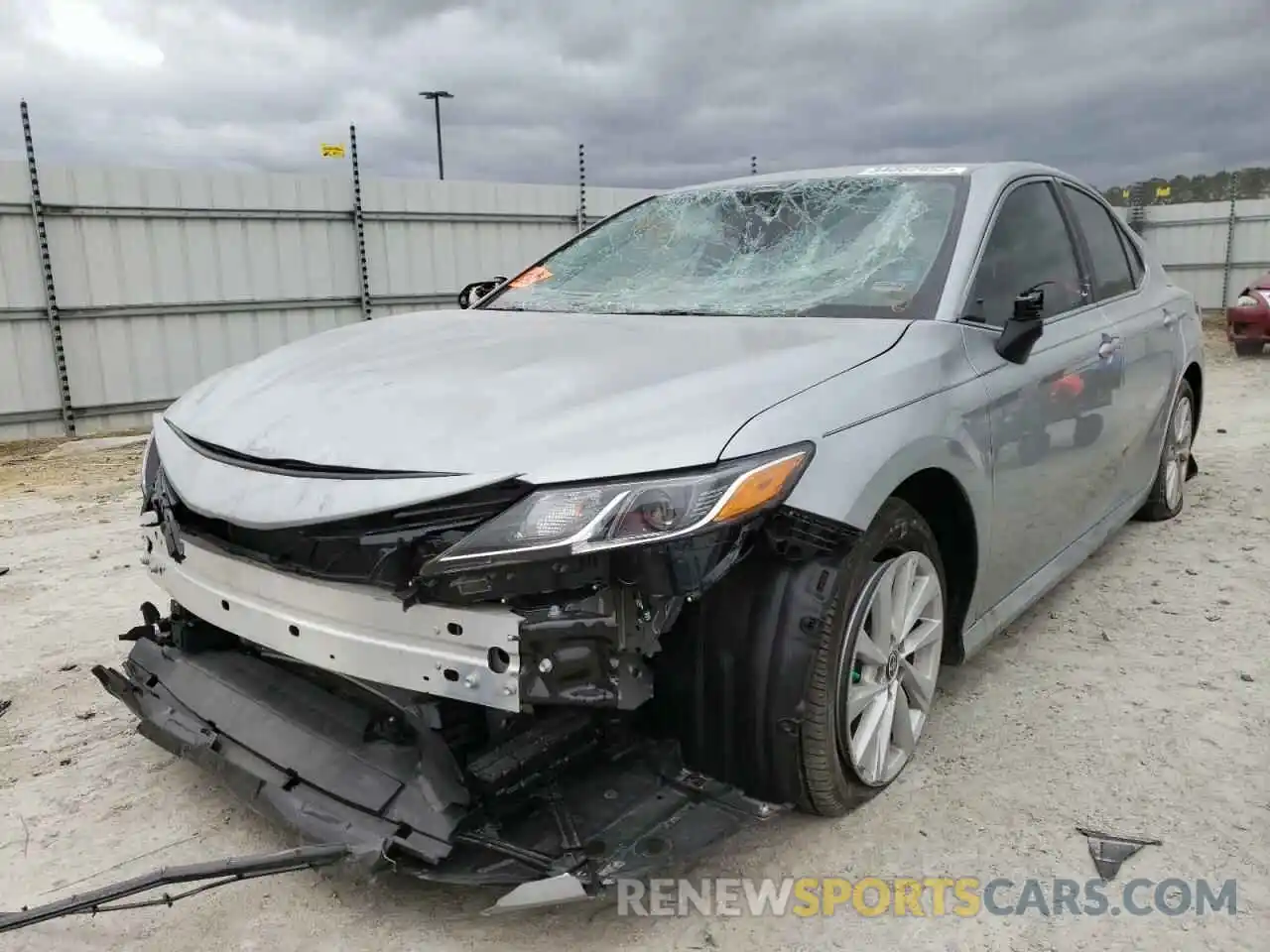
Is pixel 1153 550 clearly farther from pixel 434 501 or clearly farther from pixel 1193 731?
pixel 434 501

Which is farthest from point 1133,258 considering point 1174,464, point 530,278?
point 530,278

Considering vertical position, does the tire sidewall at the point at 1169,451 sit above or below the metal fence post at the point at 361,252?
below

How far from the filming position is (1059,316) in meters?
3.21

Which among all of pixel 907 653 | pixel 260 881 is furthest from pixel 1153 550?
pixel 260 881

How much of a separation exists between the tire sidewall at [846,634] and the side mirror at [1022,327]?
2.07 feet

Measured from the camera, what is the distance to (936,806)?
8.21 ft

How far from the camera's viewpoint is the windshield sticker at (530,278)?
367 cm

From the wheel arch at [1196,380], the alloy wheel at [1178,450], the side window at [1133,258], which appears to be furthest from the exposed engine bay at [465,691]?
the wheel arch at [1196,380]

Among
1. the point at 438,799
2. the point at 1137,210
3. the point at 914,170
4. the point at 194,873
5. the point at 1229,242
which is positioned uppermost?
the point at 1137,210

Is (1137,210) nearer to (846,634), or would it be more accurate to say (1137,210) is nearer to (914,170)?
(914,170)

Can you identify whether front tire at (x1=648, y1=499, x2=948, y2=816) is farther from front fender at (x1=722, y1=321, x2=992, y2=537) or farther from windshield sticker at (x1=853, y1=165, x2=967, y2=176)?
windshield sticker at (x1=853, y1=165, x2=967, y2=176)

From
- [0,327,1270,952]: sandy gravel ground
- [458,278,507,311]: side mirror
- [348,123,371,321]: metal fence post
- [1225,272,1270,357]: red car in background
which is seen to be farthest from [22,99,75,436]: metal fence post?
[1225,272,1270,357]: red car in background

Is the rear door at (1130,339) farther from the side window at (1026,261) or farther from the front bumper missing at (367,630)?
the front bumper missing at (367,630)

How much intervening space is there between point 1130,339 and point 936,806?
2.15 meters
